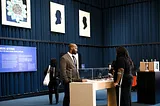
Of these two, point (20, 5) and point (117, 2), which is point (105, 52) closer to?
point (117, 2)

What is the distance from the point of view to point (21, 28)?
10.3m

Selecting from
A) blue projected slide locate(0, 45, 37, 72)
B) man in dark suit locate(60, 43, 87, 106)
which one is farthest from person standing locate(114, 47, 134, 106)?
blue projected slide locate(0, 45, 37, 72)

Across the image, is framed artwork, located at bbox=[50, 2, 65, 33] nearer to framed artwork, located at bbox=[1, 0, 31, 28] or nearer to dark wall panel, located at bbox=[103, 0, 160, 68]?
framed artwork, located at bbox=[1, 0, 31, 28]

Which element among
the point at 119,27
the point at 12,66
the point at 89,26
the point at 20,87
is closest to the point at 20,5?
the point at 12,66

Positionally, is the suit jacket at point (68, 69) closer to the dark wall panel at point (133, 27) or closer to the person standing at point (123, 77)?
the person standing at point (123, 77)

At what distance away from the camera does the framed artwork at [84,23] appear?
1371cm

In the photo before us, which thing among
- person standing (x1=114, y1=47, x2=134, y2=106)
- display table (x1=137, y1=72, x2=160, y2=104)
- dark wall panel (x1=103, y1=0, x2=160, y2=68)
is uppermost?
dark wall panel (x1=103, y1=0, x2=160, y2=68)

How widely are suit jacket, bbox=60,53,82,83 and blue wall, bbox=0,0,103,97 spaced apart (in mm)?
4923

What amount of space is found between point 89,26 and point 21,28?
196 inches

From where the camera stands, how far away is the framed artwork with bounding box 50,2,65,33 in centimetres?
1184

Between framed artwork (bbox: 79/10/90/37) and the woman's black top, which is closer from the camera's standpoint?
the woman's black top

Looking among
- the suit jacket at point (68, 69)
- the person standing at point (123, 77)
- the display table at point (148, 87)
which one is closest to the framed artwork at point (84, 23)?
the display table at point (148, 87)

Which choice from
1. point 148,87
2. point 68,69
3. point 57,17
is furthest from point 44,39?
point 68,69

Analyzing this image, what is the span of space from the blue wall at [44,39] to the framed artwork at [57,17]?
0.21m
